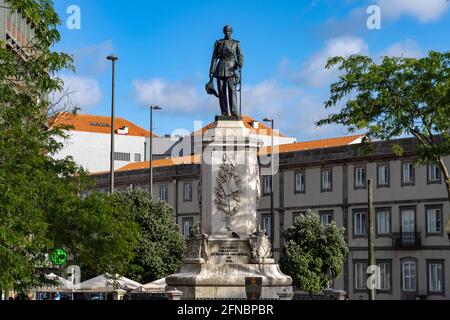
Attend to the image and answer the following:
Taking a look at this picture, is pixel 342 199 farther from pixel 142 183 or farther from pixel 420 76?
pixel 420 76

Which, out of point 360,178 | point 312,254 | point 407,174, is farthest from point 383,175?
point 312,254

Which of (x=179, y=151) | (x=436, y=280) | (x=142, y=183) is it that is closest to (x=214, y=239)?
(x=436, y=280)

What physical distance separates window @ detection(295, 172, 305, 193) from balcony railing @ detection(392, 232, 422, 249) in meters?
8.84

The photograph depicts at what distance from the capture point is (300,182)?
7106 centimetres

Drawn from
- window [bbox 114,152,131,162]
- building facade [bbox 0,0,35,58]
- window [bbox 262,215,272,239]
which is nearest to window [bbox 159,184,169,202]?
window [bbox 262,215,272,239]

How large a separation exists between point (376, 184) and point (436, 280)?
7676 millimetres

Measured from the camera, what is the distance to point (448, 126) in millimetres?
29578

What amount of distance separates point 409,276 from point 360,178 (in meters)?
7.42

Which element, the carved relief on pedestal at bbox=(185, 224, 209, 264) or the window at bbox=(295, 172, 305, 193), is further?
the window at bbox=(295, 172, 305, 193)

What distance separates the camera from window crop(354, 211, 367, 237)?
6656cm

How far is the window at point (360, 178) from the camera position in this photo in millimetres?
66875

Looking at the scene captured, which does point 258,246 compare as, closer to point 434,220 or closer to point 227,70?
point 227,70

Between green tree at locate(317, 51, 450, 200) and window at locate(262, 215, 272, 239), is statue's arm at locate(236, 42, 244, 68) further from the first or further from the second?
window at locate(262, 215, 272, 239)

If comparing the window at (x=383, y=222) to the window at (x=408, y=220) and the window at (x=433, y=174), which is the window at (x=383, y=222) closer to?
the window at (x=408, y=220)
